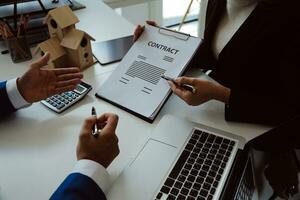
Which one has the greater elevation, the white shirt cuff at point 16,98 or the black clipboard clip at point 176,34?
the black clipboard clip at point 176,34

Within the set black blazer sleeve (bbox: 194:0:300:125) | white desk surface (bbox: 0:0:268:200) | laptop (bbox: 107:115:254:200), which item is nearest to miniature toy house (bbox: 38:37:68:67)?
white desk surface (bbox: 0:0:268:200)

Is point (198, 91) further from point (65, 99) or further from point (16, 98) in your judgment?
point (16, 98)

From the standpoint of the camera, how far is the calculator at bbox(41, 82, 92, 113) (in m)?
0.99

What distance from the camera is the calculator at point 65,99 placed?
0.99 m

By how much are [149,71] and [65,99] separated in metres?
0.30

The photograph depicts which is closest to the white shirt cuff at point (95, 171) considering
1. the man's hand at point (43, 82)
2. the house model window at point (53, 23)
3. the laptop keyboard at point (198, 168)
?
the laptop keyboard at point (198, 168)

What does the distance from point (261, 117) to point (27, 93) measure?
73 centimetres

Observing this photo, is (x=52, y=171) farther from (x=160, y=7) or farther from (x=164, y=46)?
(x=160, y=7)

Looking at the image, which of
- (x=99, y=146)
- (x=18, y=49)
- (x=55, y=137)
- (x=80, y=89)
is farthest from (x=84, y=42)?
(x=99, y=146)

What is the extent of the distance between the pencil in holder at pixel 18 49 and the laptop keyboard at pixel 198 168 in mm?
797

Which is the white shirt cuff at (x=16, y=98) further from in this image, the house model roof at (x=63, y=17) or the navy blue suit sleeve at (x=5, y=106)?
the house model roof at (x=63, y=17)

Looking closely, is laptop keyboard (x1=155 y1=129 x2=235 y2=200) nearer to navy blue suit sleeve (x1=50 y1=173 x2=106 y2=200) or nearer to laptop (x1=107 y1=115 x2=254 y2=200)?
laptop (x1=107 y1=115 x2=254 y2=200)

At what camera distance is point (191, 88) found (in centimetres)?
93

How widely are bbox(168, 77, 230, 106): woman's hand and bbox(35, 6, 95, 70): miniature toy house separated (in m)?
0.38
